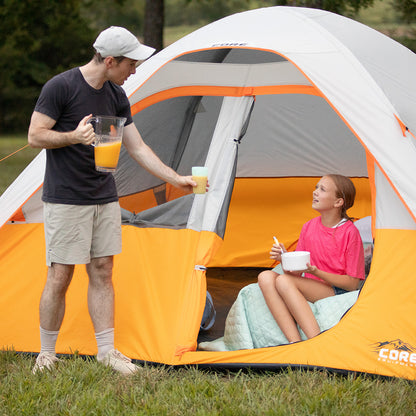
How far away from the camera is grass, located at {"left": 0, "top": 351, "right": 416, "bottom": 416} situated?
8.43ft

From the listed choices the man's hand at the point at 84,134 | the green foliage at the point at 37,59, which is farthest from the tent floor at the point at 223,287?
the green foliage at the point at 37,59

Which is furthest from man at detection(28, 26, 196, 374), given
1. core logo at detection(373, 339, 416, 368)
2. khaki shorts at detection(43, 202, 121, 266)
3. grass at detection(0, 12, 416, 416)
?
core logo at detection(373, 339, 416, 368)

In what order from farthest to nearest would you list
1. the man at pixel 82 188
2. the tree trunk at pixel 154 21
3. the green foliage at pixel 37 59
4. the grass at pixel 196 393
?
the green foliage at pixel 37 59 → the tree trunk at pixel 154 21 → the man at pixel 82 188 → the grass at pixel 196 393

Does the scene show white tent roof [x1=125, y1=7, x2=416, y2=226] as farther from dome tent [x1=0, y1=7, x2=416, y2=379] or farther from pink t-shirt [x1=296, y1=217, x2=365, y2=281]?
pink t-shirt [x1=296, y1=217, x2=365, y2=281]

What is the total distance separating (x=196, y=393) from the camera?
272 centimetres

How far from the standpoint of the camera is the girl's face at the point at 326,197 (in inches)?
135

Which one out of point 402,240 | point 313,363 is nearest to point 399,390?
point 313,363

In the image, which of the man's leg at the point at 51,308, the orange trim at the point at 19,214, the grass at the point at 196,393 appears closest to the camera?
the grass at the point at 196,393

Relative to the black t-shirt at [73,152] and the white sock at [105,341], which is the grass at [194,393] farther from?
the black t-shirt at [73,152]

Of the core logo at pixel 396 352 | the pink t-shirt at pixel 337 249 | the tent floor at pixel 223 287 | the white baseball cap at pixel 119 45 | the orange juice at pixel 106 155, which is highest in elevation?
the white baseball cap at pixel 119 45

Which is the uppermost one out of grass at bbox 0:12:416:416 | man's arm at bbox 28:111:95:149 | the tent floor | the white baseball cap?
the white baseball cap

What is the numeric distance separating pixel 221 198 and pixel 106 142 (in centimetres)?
82

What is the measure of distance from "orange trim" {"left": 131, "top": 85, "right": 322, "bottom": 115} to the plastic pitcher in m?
0.88

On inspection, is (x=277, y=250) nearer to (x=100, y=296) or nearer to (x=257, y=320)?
(x=257, y=320)
